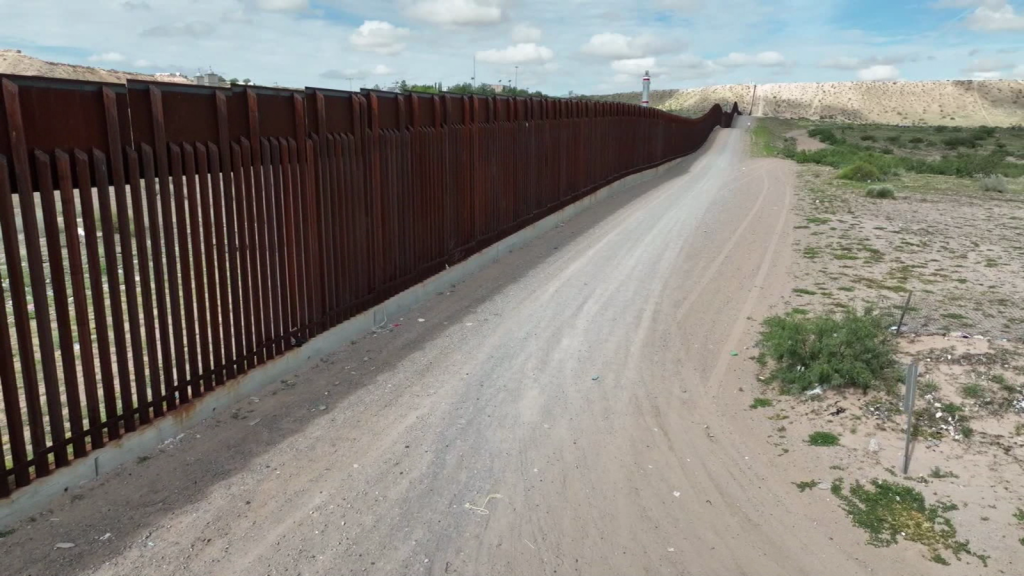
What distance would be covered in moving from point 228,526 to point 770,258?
10.9 m

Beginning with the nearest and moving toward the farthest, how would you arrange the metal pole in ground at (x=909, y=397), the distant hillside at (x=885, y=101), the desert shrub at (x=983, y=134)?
the metal pole in ground at (x=909, y=397) < the desert shrub at (x=983, y=134) < the distant hillside at (x=885, y=101)

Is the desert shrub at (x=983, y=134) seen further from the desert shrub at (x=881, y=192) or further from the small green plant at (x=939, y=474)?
the small green plant at (x=939, y=474)

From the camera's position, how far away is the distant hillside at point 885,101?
13912 cm

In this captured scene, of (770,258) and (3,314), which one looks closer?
(3,314)

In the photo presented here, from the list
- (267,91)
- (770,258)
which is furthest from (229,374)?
(770,258)

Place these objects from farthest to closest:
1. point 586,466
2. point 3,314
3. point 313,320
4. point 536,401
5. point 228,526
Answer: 1. point 313,320
2. point 536,401
3. point 586,466
4. point 228,526
5. point 3,314

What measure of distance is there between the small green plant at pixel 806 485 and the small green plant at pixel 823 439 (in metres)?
0.63

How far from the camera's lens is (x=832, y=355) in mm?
7125

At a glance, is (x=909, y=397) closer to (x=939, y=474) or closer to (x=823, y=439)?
(x=939, y=474)

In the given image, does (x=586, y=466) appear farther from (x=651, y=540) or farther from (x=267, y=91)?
(x=267, y=91)

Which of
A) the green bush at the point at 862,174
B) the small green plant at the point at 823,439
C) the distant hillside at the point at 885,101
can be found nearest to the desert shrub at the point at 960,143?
the green bush at the point at 862,174

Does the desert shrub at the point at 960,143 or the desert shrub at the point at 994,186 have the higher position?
the desert shrub at the point at 960,143

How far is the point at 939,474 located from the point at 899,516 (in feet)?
2.41

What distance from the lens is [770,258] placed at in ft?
43.0
